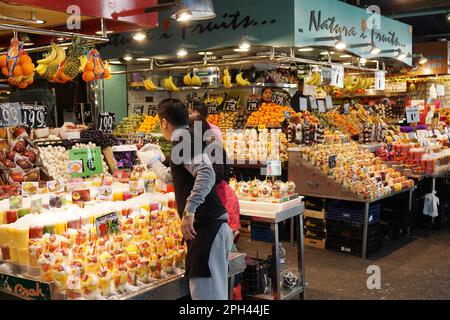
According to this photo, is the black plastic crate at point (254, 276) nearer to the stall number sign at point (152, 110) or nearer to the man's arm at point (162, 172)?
the man's arm at point (162, 172)

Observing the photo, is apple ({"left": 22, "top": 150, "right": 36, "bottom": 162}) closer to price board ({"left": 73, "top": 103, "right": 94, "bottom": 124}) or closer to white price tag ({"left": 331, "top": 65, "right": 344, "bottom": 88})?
price board ({"left": 73, "top": 103, "right": 94, "bottom": 124})

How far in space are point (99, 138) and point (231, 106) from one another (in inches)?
191

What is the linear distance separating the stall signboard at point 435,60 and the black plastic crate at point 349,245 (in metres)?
8.44

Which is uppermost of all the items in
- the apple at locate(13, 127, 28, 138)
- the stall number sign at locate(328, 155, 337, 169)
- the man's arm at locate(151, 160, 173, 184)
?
the apple at locate(13, 127, 28, 138)

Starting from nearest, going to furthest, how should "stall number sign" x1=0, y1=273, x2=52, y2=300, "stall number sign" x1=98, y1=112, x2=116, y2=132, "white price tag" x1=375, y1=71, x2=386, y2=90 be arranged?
1. "stall number sign" x1=0, y1=273, x2=52, y2=300
2. "stall number sign" x1=98, y1=112, x2=116, y2=132
3. "white price tag" x1=375, y1=71, x2=386, y2=90

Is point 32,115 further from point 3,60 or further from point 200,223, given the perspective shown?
point 200,223

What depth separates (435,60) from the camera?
13969 mm

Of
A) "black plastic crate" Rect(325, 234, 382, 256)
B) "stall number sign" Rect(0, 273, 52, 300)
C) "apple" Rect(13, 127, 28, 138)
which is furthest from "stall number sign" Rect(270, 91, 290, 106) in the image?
"stall number sign" Rect(0, 273, 52, 300)

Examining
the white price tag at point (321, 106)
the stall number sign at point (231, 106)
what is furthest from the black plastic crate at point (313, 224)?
the stall number sign at point (231, 106)

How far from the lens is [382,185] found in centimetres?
694

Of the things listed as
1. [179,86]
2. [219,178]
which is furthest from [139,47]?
[219,178]

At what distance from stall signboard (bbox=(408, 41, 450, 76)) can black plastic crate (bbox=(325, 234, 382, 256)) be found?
27.7 ft

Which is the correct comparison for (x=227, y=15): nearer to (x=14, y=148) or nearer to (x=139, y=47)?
(x=139, y=47)

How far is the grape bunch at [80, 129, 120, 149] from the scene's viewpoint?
571cm
